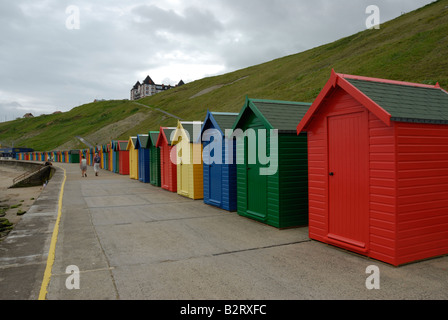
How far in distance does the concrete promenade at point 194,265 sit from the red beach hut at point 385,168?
1.27ft

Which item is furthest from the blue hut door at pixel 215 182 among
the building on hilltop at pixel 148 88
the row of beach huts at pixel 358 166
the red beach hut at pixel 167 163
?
the building on hilltop at pixel 148 88

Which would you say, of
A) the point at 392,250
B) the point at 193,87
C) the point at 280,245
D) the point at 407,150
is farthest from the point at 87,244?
the point at 193,87

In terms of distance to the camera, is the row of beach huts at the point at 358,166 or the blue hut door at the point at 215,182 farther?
the blue hut door at the point at 215,182


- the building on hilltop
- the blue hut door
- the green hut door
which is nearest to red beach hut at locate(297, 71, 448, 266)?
the green hut door

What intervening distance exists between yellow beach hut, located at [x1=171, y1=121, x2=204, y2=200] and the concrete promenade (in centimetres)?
404

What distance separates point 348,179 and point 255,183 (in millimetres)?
3173

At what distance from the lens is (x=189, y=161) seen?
13.5m

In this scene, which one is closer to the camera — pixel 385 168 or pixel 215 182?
pixel 385 168

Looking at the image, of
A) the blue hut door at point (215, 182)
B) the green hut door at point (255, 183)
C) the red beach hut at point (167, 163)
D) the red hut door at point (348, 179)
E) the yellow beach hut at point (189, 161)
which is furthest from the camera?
the red beach hut at point (167, 163)

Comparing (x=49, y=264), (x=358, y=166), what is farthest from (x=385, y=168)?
(x=49, y=264)

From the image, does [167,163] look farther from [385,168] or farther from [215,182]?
[385,168]

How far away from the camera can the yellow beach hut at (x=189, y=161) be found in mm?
13156

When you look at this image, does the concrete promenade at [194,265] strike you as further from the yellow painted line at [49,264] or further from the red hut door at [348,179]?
the red hut door at [348,179]
